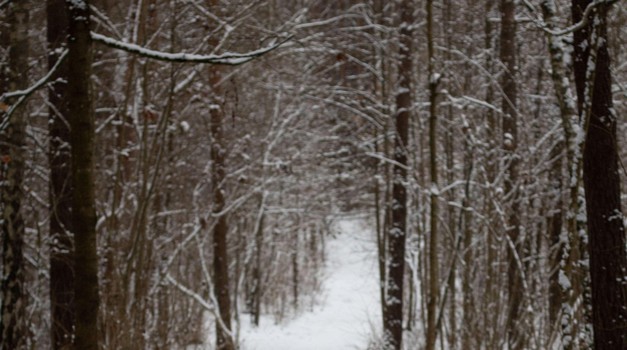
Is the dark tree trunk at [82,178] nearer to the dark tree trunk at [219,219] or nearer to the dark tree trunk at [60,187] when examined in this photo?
the dark tree trunk at [60,187]

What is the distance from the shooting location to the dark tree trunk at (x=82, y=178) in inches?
165

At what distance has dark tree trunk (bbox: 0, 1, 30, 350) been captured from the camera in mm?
6000

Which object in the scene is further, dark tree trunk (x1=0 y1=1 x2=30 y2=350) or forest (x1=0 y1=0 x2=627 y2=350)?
dark tree trunk (x1=0 y1=1 x2=30 y2=350)

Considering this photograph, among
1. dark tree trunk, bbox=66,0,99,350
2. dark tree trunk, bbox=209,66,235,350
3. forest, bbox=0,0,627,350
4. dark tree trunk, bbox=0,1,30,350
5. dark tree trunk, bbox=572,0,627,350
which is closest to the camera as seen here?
dark tree trunk, bbox=66,0,99,350

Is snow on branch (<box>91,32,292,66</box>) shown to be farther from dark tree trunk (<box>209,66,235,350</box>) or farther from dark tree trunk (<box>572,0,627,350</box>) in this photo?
dark tree trunk (<box>209,66,235,350</box>)

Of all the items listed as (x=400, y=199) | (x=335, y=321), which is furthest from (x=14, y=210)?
(x=335, y=321)

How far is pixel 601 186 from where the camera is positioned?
5.85 m

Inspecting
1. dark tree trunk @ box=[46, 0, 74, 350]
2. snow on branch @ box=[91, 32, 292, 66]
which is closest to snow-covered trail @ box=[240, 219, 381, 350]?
dark tree trunk @ box=[46, 0, 74, 350]

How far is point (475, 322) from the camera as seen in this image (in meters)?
7.85

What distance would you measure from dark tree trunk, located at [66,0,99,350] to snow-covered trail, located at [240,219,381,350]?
7889 mm

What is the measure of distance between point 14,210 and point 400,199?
7.77 meters

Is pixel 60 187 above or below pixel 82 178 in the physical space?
above

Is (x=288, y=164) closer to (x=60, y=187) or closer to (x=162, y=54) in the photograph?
(x=60, y=187)

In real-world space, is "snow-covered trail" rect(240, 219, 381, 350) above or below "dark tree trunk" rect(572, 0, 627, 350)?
below
